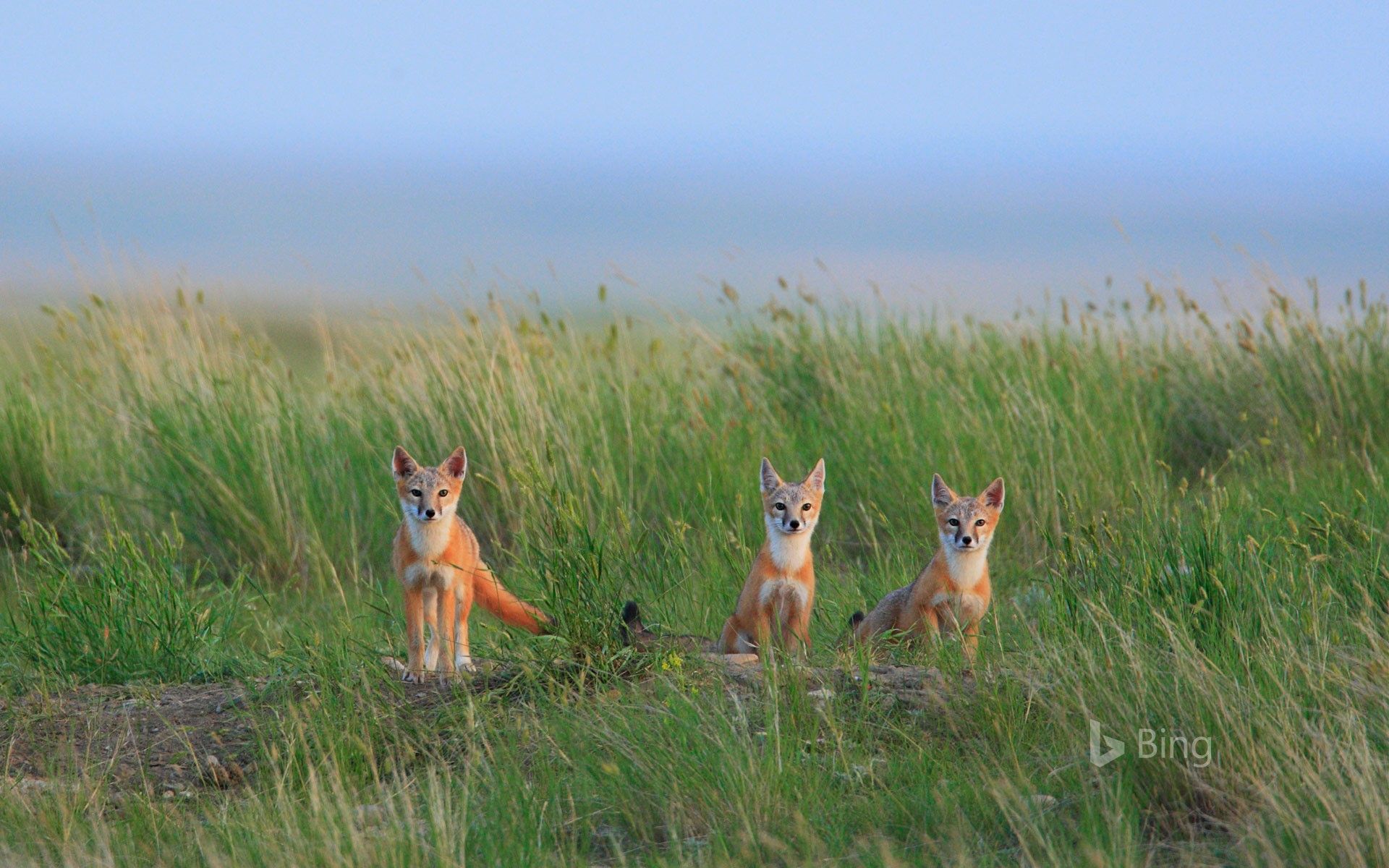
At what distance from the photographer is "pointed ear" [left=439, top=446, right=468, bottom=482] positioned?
5.27 meters

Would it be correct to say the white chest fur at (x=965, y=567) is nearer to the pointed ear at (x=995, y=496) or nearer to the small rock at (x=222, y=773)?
the pointed ear at (x=995, y=496)

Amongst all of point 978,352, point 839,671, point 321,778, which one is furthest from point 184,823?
point 978,352

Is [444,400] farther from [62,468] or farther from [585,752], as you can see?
[585,752]

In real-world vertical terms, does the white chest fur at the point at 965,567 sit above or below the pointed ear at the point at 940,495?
below

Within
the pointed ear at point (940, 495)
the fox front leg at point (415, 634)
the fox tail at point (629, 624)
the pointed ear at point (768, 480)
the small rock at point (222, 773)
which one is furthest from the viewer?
the pointed ear at point (940, 495)

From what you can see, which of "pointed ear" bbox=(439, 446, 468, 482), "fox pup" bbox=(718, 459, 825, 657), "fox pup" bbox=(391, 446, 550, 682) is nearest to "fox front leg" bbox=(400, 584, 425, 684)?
"fox pup" bbox=(391, 446, 550, 682)

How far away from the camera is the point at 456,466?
534 centimetres

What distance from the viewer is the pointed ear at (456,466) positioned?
527 centimetres

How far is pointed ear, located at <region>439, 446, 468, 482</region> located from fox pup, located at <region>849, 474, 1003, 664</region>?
1.78 m

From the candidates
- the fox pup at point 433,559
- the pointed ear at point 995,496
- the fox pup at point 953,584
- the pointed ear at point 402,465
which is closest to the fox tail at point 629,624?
the fox pup at point 433,559

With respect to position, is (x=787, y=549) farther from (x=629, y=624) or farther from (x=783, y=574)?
(x=629, y=624)

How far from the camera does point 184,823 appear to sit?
3891mm

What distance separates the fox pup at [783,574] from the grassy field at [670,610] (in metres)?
0.28

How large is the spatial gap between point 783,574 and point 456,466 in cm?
144
